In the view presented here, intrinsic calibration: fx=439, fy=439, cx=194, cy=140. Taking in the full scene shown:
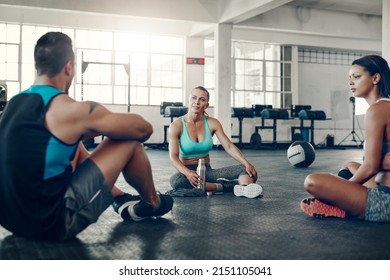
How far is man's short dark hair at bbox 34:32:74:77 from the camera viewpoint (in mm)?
1813

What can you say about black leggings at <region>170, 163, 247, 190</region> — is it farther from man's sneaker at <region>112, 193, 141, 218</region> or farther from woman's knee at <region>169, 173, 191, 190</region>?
man's sneaker at <region>112, 193, 141, 218</region>

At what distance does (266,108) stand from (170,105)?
2.66 metres

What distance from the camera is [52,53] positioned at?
1.82m

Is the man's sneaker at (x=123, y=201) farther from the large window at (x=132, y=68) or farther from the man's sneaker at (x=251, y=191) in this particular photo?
the large window at (x=132, y=68)

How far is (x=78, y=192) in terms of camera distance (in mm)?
1897

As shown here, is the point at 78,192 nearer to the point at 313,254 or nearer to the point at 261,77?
the point at 313,254

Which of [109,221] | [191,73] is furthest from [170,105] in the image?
[109,221]

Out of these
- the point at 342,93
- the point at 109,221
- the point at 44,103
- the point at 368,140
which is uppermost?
the point at 342,93

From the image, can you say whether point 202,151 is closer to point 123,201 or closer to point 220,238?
point 123,201

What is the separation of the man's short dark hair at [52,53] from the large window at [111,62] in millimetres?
9263

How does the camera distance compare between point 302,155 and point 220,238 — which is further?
point 302,155

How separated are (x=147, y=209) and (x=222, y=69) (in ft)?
28.8

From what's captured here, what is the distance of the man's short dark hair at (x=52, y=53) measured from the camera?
5.95 ft

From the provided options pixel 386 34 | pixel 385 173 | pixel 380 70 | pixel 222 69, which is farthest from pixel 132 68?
pixel 385 173
